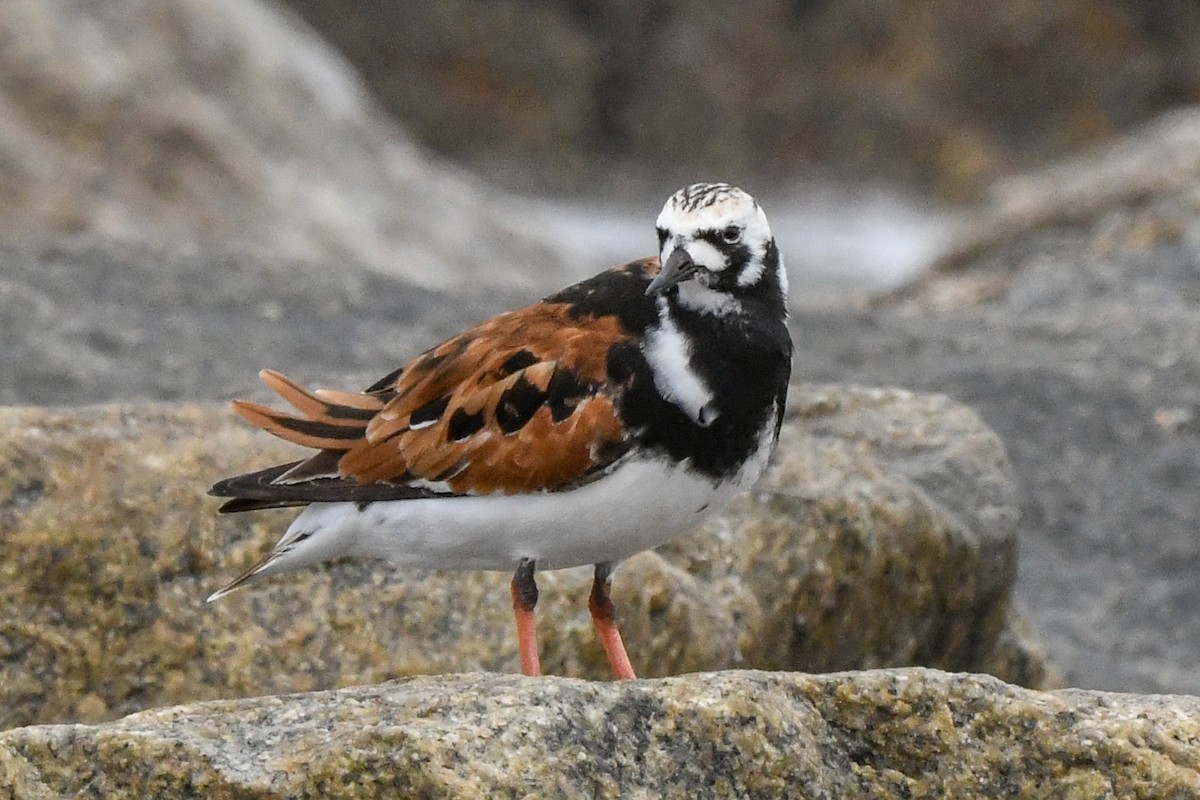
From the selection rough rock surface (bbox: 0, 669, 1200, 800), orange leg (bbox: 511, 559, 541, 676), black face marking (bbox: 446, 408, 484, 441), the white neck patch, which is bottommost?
rough rock surface (bbox: 0, 669, 1200, 800)

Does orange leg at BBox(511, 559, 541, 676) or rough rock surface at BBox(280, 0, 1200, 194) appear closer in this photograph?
orange leg at BBox(511, 559, 541, 676)

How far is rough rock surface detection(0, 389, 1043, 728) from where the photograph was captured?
19.9 ft

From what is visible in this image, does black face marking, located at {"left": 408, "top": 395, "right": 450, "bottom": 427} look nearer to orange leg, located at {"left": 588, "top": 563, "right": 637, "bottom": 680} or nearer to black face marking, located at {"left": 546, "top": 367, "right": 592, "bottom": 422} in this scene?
black face marking, located at {"left": 546, "top": 367, "right": 592, "bottom": 422}

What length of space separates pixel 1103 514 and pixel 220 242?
7202mm

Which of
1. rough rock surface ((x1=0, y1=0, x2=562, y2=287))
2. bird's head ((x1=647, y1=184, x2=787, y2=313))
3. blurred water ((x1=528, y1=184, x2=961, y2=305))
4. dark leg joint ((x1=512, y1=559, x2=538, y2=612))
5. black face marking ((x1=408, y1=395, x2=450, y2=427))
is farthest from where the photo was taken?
blurred water ((x1=528, y1=184, x2=961, y2=305))

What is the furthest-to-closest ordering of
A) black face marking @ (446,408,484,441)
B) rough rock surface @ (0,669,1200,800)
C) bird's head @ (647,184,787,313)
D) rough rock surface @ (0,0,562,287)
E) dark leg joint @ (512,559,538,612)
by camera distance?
rough rock surface @ (0,0,562,287) < black face marking @ (446,408,484,441) < dark leg joint @ (512,559,538,612) < bird's head @ (647,184,787,313) < rough rock surface @ (0,669,1200,800)

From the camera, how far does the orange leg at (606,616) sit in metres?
5.81

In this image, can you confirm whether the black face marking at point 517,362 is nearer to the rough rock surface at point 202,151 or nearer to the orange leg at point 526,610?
the orange leg at point 526,610

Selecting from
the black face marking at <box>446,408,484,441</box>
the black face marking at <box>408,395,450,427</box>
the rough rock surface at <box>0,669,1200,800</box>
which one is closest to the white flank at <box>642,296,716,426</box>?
the black face marking at <box>446,408,484,441</box>

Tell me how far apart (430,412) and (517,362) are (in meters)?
0.33

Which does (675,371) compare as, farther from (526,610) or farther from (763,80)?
(763,80)

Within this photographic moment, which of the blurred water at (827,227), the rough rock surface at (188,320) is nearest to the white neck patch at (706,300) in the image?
the rough rock surface at (188,320)

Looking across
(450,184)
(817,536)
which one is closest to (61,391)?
(817,536)

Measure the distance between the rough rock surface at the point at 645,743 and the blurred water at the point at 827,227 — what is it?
20030mm
